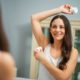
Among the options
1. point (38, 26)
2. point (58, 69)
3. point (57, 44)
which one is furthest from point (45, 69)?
point (38, 26)

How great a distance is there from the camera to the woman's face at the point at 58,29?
1.17 meters

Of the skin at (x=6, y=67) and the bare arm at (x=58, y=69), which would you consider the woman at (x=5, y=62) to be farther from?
the bare arm at (x=58, y=69)

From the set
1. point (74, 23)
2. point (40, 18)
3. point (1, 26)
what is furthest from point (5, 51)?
point (74, 23)

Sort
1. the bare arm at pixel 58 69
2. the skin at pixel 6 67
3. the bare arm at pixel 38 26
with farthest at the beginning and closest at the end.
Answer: the bare arm at pixel 38 26 < the bare arm at pixel 58 69 < the skin at pixel 6 67

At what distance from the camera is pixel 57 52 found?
3.93 ft

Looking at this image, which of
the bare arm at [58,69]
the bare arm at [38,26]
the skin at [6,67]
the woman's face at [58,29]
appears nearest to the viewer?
the skin at [6,67]

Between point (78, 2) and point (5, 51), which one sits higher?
point (78, 2)

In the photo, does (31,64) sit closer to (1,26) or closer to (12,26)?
(12,26)

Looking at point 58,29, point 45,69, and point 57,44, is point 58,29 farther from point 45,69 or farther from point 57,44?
point 45,69

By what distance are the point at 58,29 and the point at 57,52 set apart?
0.48 feet

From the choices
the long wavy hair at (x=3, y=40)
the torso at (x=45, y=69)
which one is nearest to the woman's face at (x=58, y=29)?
the torso at (x=45, y=69)

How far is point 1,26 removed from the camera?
23 cm

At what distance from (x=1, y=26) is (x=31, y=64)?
81.2 inches

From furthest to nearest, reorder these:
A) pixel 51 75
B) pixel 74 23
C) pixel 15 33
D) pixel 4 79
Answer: pixel 15 33
pixel 74 23
pixel 51 75
pixel 4 79
